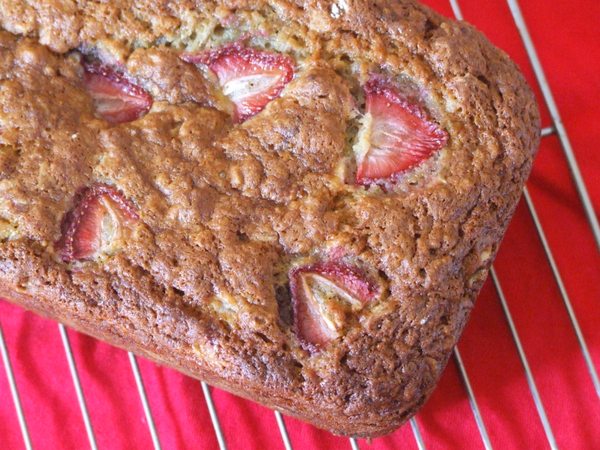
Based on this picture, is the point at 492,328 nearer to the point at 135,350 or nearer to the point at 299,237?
the point at 299,237

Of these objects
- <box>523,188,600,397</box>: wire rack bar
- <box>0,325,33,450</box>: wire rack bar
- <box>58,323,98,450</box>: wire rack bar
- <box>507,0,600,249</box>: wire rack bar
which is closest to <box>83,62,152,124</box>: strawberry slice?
<box>58,323,98,450</box>: wire rack bar

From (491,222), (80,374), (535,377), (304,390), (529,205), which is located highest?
(491,222)

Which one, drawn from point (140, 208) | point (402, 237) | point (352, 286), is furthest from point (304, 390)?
point (140, 208)

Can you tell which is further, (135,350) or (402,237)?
(135,350)

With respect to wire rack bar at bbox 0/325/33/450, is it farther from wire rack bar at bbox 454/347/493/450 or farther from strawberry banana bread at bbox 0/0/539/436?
wire rack bar at bbox 454/347/493/450

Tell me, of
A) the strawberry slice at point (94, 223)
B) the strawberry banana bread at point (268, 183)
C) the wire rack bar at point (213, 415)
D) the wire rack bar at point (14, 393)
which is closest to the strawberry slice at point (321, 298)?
the strawberry banana bread at point (268, 183)

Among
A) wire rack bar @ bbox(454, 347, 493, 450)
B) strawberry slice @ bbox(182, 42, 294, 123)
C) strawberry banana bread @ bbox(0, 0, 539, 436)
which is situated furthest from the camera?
wire rack bar @ bbox(454, 347, 493, 450)
